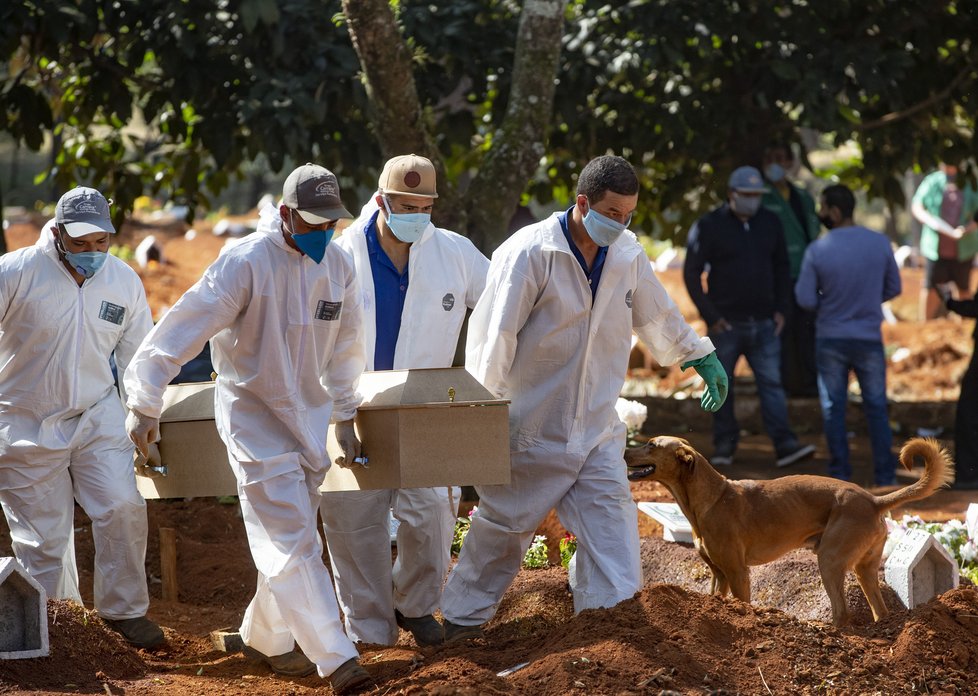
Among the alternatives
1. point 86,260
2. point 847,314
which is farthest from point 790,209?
point 86,260

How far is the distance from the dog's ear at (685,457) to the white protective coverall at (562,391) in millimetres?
503

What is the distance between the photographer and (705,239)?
32.3 feet

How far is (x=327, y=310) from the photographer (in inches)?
203

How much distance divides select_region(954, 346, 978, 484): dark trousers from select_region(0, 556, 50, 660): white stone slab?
21.7 ft

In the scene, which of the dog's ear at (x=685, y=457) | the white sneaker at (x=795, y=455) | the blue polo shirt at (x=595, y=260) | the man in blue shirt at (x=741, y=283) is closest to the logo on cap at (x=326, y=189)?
the blue polo shirt at (x=595, y=260)

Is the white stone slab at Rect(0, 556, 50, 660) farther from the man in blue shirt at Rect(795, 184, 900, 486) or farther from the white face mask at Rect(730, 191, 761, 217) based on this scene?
the white face mask at Rect(730, 191, 761, 217)

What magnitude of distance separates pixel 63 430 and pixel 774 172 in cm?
664

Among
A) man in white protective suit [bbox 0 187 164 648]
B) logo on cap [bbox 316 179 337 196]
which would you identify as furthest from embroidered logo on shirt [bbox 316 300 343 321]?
man in white protective suit [bbox 0 187 164 648]

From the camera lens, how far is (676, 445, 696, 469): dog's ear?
593 cm

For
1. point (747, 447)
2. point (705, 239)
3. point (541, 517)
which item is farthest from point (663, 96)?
point (541, 517)

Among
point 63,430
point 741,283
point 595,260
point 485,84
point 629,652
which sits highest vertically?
point 485,84

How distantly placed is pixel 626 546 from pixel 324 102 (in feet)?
14.7

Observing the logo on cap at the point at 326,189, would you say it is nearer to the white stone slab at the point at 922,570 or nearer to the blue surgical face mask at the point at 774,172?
the white stone slab at the point at 922,570

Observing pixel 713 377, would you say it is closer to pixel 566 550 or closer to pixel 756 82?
pixel 566 550
